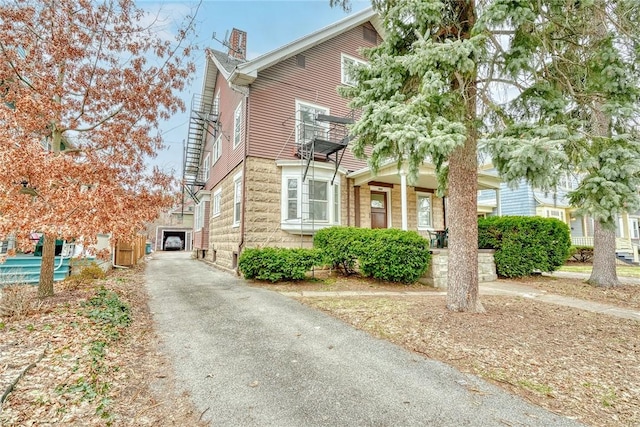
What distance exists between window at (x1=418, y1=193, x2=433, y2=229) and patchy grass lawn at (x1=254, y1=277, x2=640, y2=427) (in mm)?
7126

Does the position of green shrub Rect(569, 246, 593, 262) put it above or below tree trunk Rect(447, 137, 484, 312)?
below

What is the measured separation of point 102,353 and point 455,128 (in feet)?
17.6

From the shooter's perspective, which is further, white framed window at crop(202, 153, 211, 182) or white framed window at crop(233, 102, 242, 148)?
white framed window at crop(202, 153, 211, 182)

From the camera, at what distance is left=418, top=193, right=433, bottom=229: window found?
1387 centimetres

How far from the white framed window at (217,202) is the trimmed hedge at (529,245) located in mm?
11121

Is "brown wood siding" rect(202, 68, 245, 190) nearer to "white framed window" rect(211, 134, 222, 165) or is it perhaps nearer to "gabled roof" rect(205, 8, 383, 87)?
"white framed window" rect(211, 134, 222, 165)

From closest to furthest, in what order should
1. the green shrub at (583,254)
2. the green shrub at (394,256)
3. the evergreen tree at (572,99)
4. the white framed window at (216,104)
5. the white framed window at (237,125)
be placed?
1. the evergreen tree at (572,99)
2. the green shrub at (394,256)
3. the white framed window at (237,125)
4. the white framed window at (216,104)
5. the green shrub at (583,254)

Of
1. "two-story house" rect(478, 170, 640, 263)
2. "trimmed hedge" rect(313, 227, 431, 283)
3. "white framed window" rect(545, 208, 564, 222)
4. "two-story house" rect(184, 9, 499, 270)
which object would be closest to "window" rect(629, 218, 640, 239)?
"two-story house" rect(478, 170, 640, 263)

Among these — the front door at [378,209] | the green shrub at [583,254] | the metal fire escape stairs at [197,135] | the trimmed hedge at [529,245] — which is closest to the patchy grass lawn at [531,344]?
the trimmed hedge at [529,245]

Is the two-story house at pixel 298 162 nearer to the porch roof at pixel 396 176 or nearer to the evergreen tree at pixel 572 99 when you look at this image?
the porch roof at pixel 396 176

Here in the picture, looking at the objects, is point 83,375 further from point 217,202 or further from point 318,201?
point 217,202

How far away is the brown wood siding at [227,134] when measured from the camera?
37.6ft

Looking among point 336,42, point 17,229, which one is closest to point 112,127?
point 17,229

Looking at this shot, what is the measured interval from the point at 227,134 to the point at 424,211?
9.32 meters
